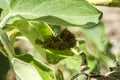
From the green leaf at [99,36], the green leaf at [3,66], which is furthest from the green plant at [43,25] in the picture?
the green leaf at [99,36]

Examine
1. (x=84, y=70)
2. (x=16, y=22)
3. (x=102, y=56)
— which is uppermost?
(x=16, y=22)

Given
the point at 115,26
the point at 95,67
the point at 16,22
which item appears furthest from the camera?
the point at 115,26

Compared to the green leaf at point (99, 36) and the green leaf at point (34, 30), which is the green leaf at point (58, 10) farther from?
the green leaf at point (99, 36)

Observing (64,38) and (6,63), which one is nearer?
(64,38)

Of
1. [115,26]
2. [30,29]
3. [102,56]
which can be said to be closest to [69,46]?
[30,29]

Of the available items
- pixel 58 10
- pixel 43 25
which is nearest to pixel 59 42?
pixel 43 25

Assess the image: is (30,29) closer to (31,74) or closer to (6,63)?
(31,74)

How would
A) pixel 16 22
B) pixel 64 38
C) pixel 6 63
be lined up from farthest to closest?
pixel 6 63
pixel 64 38
pixel 16 22
